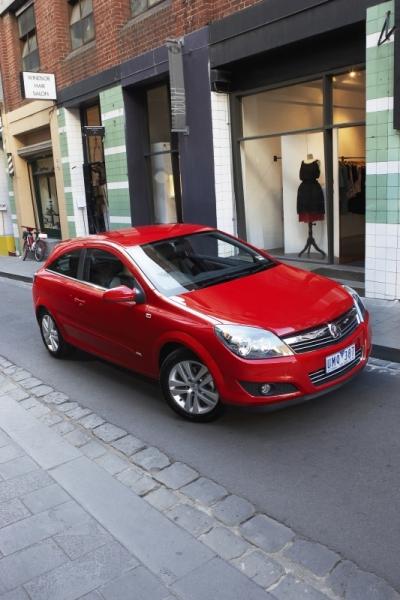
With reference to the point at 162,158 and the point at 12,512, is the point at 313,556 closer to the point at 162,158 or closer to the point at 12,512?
the point at 12,512

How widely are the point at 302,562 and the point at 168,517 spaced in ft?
2.90

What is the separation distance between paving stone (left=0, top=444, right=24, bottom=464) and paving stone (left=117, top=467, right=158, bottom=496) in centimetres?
95

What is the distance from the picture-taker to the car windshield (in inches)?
199

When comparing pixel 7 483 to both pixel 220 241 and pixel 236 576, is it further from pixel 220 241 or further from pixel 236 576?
pixel 220 241

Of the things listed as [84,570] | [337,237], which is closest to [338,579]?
[84,570]

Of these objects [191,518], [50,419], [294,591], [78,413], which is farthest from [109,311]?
[294,591]

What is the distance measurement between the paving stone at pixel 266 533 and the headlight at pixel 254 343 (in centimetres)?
122

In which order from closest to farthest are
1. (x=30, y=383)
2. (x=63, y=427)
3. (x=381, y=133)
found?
(x=63, y=427)
(x=30, y=383)
(x=381, y=133)

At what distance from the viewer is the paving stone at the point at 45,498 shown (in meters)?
3.62

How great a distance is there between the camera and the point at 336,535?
314cm

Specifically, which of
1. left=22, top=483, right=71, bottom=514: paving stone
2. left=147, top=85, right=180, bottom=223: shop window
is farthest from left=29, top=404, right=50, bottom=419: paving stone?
left=147, top=85, right=180, bottom=223: shop window

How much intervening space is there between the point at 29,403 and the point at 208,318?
224cm

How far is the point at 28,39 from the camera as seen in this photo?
16375 millimetres

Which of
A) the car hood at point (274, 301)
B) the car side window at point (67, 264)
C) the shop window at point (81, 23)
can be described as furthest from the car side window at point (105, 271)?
Answer: the shop window at point (81, 23)
